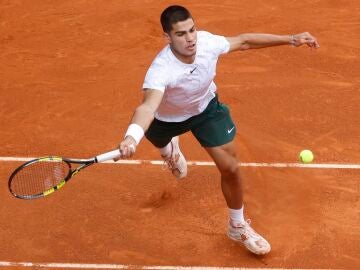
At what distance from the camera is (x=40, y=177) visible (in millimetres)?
6328

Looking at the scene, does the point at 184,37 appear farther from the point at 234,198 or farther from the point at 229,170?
the point at 234,198

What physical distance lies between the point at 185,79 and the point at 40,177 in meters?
1.62

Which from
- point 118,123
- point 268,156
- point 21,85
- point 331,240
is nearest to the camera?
point 331,240

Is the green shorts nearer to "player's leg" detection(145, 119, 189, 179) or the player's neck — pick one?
"player's leg" detection(145, 119, 189, 179)

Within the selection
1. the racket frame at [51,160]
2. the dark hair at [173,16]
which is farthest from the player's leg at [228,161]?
the racket frame at [51,160]

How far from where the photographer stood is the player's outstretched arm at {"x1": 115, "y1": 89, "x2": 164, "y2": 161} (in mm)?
5133

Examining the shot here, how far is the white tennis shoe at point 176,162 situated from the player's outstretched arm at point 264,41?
157 centimetres

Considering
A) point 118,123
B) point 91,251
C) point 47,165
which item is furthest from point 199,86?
point 118,123

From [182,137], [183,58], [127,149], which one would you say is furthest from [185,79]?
[182,137]

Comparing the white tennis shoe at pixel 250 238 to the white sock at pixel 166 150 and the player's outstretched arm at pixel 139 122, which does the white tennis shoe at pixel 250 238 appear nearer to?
the white sock at pixel 166 150

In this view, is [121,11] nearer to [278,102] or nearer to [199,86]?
[278,102]

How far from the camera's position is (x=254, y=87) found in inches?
380

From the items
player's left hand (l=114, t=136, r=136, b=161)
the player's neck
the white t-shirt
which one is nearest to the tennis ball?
the white t-shirt

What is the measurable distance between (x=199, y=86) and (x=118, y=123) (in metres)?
3.00
